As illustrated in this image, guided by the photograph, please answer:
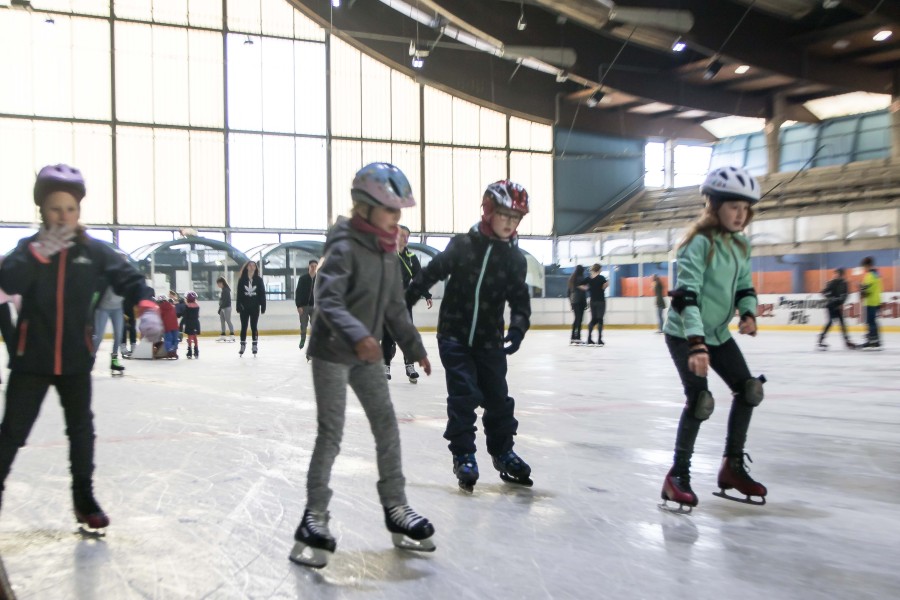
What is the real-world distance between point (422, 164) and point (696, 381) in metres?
27.8

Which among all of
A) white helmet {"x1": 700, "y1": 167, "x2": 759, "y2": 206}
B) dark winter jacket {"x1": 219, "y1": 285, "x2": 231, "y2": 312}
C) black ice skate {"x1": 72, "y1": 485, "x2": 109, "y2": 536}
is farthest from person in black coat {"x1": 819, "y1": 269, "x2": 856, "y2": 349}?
black ice skate {"x1": 72, "y1": 485, "x2": 109, "y2": 536}

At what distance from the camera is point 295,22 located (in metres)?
27.8

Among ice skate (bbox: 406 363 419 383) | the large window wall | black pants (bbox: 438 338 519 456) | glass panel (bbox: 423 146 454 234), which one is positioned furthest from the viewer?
glass panel (bbox: 423 146 454 234)

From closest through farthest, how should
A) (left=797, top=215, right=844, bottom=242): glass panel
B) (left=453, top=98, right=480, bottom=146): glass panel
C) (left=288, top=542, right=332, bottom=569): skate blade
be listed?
(left=288, top=542, right=332, bottom=569): skate blade → (left=797, top=215, right=844, bottom=242): glass panel → (left=453, top=98, right=480, bottom=146): glass panel

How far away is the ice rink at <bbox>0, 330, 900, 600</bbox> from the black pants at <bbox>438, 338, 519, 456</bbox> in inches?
7.7

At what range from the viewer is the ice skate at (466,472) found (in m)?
3.44

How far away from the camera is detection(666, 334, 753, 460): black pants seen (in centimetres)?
312

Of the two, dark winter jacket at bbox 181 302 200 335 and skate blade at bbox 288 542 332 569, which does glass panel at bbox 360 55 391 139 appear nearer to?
dark winter jacket at bbox 181 302 200 335

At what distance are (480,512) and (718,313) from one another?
1.13 meters

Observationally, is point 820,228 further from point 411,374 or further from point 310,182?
point 411,374

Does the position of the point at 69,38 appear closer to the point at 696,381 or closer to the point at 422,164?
the point at 422,164

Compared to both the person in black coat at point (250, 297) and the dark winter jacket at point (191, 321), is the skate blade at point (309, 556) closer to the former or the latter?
the person in black coat at point (250, 297)

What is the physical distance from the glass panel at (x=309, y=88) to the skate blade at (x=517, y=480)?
25.6 meters

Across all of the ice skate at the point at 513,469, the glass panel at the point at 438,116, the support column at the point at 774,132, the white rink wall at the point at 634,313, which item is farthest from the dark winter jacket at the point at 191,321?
the support column at the point at 774,132
